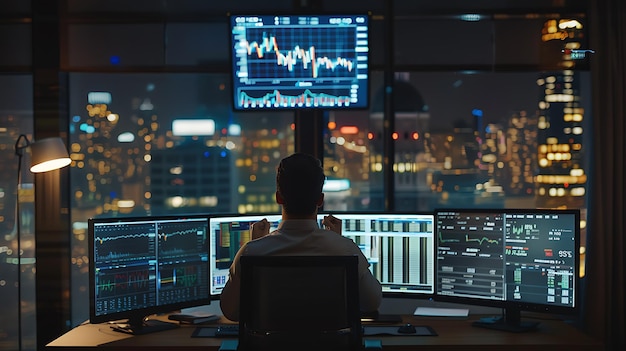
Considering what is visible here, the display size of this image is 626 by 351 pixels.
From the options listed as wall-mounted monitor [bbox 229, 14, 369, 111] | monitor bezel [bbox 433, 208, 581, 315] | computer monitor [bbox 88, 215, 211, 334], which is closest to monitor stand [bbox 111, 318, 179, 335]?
computer monitor [bbox 88, 215, 211, 334]

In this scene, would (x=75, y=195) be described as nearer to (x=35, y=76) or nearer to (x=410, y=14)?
(x=35, y=76)

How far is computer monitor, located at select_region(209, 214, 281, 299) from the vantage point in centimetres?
360

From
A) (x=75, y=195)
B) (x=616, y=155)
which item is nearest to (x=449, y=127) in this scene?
(x=616, y=155)

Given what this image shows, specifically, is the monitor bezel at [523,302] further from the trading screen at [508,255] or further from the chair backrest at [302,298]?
the chair backrest at [302,298]

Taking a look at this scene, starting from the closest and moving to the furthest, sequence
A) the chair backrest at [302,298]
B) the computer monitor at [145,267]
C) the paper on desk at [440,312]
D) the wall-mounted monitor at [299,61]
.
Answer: the chair backrest at [302,298], the computer monitor at [145,267], the paper on desk at [440,312], the wall-mounted monitor at [299,61]

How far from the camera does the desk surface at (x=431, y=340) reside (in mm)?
3133

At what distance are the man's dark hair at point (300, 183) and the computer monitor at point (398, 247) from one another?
1048mm

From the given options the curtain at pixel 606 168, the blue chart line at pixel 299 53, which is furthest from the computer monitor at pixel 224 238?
the curtain at pixel 606 168

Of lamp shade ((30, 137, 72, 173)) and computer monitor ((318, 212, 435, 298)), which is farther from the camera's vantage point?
lamp shade ((30, 137, 72, 173))

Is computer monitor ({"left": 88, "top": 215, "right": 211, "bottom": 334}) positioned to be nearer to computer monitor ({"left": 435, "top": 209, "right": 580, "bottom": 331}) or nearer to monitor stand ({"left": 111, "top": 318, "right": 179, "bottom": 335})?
monitor stand ({"left": 111, "top": 318, "right": 179, "bottom": 335})

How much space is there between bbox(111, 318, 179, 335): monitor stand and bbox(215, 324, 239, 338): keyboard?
25cm

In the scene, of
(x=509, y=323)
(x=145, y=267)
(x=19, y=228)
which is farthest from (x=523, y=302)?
(x=19, y=228)

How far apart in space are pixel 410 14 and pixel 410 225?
1471 millimetres

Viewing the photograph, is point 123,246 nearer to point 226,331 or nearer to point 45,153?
point 226,331
